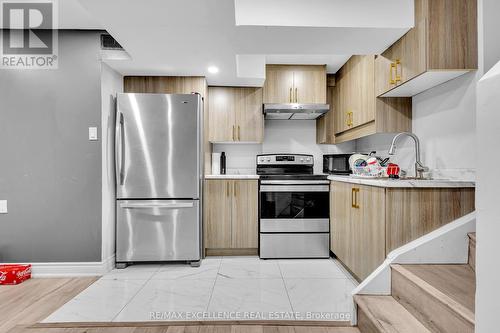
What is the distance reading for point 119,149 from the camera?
2.94 m

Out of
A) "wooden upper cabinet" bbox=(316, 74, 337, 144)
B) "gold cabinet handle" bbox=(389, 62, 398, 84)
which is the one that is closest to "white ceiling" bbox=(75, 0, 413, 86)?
"gold cabinet handle" bbox=(389, 62, 398, 84)

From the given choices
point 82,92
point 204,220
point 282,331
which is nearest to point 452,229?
point 282,331

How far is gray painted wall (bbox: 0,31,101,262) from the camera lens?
8.98 feet

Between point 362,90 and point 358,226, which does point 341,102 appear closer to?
point 362,90

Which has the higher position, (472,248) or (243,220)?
(472,248)

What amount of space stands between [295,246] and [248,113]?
1.66 metres

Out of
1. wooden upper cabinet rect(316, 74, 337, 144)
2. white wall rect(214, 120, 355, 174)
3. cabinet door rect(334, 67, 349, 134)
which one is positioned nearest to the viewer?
cabinet door rect(334, 67, 349, 134)

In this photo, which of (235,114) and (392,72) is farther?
(235,114)

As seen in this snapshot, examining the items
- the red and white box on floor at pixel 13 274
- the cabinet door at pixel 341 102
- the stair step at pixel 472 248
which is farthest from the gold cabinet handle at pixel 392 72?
the red and white box on floor at pixel 13 274

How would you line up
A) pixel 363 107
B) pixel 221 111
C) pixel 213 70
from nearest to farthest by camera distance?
pixel 363 107
pixel 213 70
pixel 221 111

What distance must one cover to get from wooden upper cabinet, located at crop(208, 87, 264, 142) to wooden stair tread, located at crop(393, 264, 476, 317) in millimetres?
2319

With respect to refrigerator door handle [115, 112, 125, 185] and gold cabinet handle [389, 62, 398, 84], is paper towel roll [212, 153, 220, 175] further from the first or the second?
gold cabinet handle [389, 62, 398, 84]

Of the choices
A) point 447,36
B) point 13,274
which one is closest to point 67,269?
point 13,274

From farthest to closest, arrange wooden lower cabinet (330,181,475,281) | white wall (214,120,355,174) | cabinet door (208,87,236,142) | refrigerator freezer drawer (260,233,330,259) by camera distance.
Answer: white wall (214,120,355,174)
cabinet door (208,87,236,142)
refrigerator freezer drawer (260,233,330,259)
wooden lower cabinet (330,181,475,281)
